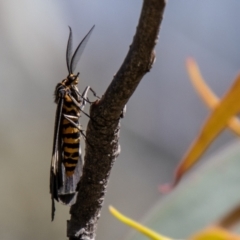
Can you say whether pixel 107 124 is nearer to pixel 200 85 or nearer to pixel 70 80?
pixel 200 85

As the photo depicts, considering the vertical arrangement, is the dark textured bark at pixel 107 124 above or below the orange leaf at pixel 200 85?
below

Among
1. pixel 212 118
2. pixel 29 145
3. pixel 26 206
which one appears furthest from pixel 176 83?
pixel 212 118

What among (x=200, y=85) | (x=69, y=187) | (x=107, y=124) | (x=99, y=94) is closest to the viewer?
(x=200, y=85)

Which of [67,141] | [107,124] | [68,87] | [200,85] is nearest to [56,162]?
[67,141]

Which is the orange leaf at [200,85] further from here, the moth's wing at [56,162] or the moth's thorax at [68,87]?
the moth's thorax at [68,87]

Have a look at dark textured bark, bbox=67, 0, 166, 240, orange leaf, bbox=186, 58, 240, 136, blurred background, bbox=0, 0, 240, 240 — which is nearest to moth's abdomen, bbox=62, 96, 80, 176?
dark textured bark, bbox=67, 0, 166, 240

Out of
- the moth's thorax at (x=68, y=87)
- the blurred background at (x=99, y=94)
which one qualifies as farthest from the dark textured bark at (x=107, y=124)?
the blurred background at (x=99, y=94)

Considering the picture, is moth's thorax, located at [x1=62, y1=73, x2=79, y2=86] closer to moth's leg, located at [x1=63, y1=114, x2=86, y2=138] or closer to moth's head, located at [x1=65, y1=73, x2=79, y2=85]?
moth's head, located at [x1=65, y1=73, x2=79, y2=85]
